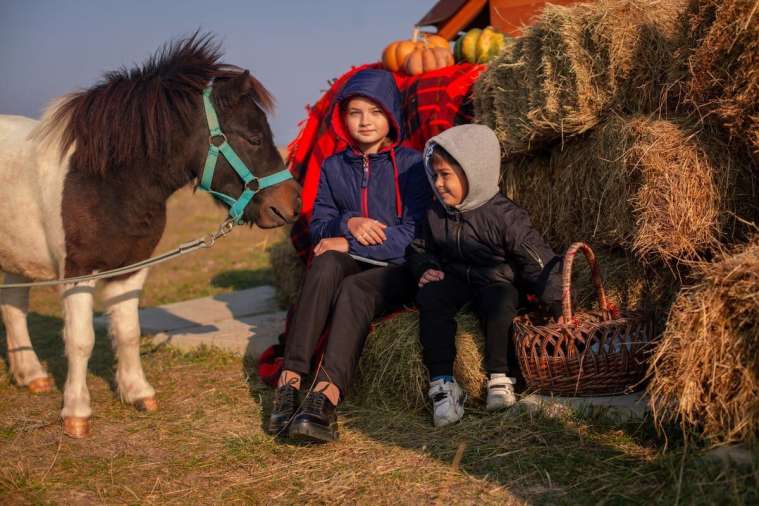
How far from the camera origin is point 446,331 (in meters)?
3.38

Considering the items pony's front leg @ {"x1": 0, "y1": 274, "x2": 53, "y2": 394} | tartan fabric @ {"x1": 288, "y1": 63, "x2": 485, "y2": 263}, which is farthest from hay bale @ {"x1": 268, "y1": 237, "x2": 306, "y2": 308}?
pony's front leg @ {"x1": 0, "y1": 274, "x2": 53, "y2": 394}

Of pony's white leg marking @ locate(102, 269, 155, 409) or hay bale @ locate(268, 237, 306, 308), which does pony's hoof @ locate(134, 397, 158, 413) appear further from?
hay bale @ locate(268, 237, 306, 308)

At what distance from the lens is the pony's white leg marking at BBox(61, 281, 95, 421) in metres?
3.54

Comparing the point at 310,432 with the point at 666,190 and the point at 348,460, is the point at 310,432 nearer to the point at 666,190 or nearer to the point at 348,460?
the point at 348,460

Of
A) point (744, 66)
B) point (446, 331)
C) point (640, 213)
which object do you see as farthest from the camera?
point (446, 331)

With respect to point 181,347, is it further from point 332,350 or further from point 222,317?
point 332,350

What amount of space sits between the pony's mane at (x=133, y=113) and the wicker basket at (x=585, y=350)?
1.72 m

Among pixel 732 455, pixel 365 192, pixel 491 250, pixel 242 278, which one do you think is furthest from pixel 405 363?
pixel 242 278

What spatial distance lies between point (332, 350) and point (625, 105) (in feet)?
5.84

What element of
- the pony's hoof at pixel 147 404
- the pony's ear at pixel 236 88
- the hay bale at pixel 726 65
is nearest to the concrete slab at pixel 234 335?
the pony's hoof at pixel 147 404

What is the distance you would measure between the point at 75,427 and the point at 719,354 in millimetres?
2856


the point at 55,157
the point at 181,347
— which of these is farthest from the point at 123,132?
the point at 181,347

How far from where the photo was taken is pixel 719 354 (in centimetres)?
235

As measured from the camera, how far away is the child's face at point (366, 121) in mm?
3980
